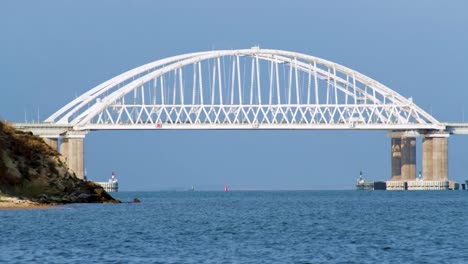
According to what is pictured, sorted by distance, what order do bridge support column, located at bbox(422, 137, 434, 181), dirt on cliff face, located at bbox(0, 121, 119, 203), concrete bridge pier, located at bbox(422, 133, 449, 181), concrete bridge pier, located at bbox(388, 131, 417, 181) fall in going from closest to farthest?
dirt on cliff face, located at bbox(0, 121, 119, 203)
concrete bridge pier, located at bbox(422, 133, 449, 181)
bridge support column, located at bbox(422, 137, 434, 181)
concrete bridge pier, located at bbox(388, 131, 417, 181)

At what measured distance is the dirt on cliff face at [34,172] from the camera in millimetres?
80062

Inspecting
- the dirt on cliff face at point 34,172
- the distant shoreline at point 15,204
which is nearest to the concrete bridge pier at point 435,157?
the dirt on cliff face at point 34,172

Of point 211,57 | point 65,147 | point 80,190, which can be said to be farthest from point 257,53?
point 80,190

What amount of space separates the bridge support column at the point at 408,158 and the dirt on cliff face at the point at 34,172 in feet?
326

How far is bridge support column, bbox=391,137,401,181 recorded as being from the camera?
630 ft

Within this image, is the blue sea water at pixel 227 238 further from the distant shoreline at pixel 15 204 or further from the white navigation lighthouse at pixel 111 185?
the white navigation lighthouse at pixel 111 185

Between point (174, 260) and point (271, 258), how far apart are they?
3474 millimetres

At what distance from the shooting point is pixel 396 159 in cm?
19312

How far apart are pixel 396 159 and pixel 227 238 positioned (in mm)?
140844

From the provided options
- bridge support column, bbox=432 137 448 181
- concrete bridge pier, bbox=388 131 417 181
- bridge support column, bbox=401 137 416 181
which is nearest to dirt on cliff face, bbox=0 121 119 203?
bridge support column, bbox=432 137 448 181

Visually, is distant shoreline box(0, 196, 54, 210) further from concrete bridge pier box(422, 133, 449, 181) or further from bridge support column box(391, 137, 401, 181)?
bridge support column box(391, 137, 401, 181)

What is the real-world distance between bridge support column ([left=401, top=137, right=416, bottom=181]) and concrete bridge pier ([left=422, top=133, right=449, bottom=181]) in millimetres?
4119

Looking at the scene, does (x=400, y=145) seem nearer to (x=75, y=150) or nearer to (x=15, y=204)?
(x=75, y=150)

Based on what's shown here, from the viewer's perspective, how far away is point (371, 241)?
52.3 m
